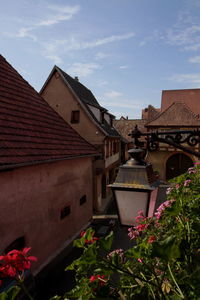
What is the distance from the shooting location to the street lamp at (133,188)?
214 centimetres

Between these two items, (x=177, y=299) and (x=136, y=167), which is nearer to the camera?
(x=177, y=299)

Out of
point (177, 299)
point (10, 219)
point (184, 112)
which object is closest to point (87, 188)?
point (10, 219)

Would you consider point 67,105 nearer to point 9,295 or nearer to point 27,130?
point 27,130

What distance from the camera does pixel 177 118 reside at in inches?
759

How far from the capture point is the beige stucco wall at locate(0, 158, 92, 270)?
552 cm

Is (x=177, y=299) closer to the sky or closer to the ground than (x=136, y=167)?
closer to the ground

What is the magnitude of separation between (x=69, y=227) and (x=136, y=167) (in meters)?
7.56

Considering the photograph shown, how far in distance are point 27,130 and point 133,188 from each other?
5.68 metres

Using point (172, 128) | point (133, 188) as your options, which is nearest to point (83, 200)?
point (133, 188)

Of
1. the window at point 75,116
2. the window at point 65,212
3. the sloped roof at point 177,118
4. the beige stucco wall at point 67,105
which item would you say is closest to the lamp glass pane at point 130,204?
the window at point 65,212

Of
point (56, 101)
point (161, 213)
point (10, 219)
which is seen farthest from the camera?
point (56, 101)

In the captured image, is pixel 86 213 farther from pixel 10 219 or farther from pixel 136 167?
pixel 136 167

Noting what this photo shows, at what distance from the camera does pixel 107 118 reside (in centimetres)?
1973

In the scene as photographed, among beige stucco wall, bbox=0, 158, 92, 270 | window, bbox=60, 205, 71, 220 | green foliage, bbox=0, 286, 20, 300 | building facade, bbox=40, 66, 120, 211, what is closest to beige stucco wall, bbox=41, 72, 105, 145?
building facade, bbox=40, 66, 120, 211
